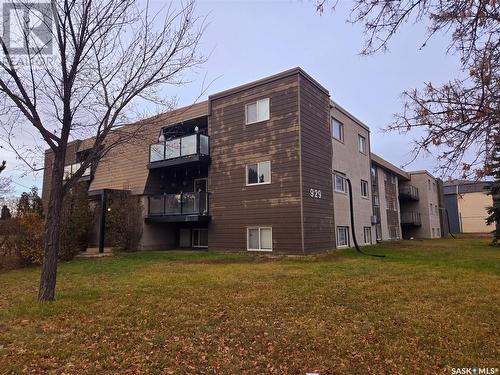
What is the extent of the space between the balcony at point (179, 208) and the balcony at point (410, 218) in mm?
24634

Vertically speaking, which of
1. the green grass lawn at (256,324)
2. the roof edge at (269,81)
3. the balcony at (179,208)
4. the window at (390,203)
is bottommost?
the green grass lawn at (256,324)

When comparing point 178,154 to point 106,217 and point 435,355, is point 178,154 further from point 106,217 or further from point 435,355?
point 435,355

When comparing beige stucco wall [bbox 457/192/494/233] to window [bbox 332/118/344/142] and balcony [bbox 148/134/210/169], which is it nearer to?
window [bbox 332/118/344/142]

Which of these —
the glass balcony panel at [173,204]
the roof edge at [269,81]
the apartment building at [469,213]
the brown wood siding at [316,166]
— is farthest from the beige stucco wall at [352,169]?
the apartment building at [469,213]

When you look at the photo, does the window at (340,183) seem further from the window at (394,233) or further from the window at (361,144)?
the window at (394,233)

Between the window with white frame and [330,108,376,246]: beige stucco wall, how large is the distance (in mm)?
272

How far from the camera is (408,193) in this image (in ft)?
116

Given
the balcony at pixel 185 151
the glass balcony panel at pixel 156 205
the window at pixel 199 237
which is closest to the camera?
the balcony at pixel 185 151

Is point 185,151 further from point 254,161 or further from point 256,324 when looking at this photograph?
point 256,324

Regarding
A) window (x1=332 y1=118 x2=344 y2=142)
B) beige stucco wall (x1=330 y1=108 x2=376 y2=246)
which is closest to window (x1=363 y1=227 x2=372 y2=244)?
beige stucco wall (x1=330 y1=108 x2=376 y2=246)

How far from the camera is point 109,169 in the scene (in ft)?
71.1

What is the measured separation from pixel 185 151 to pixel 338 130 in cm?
874

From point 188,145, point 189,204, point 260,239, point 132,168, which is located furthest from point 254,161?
point 132,168

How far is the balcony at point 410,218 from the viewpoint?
35188 millimetres
